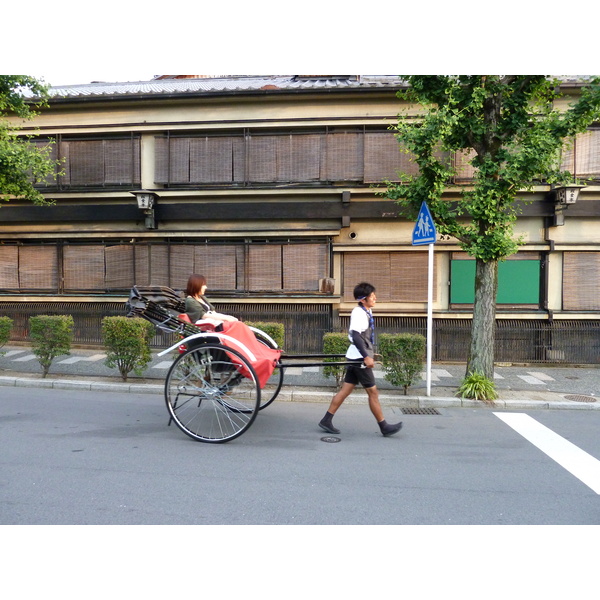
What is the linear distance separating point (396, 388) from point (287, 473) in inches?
173

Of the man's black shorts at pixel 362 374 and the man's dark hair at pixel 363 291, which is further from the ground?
the man's dark hair at pixel 363 291

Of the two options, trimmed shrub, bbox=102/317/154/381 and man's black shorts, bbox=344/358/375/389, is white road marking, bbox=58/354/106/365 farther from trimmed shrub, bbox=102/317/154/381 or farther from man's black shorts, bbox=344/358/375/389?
man's black shorts, bbox=344/358/375/389

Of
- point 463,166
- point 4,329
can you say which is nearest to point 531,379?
point 463,166

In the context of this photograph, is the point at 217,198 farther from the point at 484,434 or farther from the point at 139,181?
the point at 484,434

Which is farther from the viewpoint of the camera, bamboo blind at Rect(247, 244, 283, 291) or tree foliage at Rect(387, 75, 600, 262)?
bamboo blind at Rect(247, 244, 283, 291)

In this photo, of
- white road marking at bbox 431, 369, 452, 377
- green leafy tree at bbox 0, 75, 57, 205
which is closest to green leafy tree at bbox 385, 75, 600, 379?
white road marking at bbox 431, 369, 452, 377

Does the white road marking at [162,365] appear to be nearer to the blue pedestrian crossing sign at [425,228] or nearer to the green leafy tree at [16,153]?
the green leafy tree at [16,153]

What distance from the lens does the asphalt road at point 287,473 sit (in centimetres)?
380

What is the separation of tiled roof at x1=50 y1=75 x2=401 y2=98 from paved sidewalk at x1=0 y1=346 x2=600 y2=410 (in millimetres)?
7037

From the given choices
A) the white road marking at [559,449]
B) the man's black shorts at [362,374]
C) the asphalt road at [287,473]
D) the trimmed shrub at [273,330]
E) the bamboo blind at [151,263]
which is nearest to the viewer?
the asphalt road at [287,473]

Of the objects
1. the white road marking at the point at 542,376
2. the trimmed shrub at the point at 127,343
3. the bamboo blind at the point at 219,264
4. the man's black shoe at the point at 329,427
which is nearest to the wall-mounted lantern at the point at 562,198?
the white road marking at the point at 542,376

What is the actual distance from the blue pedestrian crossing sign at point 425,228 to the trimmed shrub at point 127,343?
5.30m

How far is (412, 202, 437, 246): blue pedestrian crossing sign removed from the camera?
777cm

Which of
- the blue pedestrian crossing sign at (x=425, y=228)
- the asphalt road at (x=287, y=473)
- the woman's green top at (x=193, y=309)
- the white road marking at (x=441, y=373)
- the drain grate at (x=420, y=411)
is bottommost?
the drain grate at (x=420, y=411)
